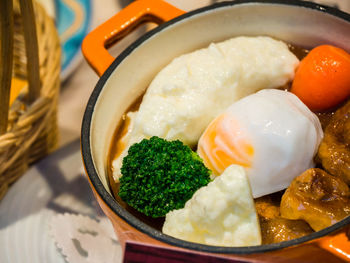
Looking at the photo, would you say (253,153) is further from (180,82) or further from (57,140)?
(57,140)

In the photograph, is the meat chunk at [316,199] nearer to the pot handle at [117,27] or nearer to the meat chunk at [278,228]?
the meat chunk at [278,228]

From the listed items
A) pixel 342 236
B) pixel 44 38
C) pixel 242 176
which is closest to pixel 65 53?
pixel 44 38

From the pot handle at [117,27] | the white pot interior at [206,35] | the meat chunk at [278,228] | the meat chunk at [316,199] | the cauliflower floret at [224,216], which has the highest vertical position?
the pot handle at [117,27]

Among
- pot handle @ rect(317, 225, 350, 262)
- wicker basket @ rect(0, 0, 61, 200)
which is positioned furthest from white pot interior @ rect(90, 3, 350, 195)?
pot handle @ rect(317, 225, 350, 262)

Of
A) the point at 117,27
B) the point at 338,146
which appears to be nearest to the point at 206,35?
the point at 117,27

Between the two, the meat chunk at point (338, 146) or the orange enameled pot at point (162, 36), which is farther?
the orange enameled pot at point (162, 36)

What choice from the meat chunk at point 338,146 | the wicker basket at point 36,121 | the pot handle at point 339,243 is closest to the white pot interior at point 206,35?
the meat chunk at point 338,146
